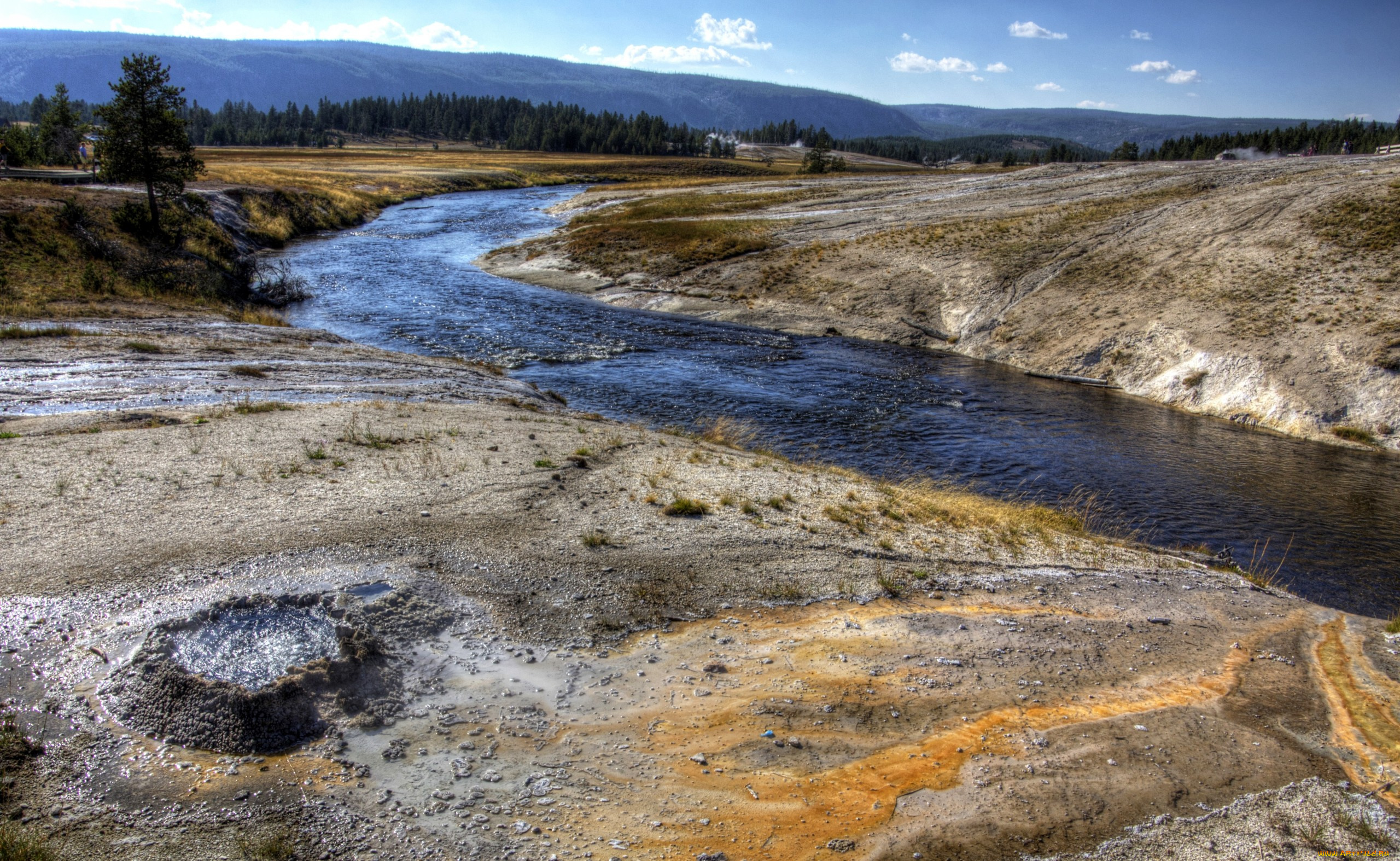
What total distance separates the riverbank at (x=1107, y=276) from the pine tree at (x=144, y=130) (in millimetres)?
19832

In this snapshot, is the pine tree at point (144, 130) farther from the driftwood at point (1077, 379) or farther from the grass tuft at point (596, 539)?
the driftwood at point (1077, 379)

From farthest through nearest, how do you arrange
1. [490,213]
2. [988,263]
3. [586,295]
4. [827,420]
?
[490,213], [586,295], [988,263], [827,420]

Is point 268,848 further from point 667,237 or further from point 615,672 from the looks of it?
point 667,237

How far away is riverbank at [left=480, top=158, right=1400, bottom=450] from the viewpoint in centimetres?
2812

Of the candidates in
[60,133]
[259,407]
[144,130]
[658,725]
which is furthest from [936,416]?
[60,133]

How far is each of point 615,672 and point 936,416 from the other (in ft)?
66.3

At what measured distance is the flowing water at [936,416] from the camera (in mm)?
18438

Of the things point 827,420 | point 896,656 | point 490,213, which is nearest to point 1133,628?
point 896,656

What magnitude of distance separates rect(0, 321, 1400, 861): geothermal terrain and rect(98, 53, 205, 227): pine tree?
2560 centimetres

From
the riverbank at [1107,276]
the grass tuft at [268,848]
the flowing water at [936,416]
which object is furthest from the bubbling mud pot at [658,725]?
the riverbank at [1107,276]

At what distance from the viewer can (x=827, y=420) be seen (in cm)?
2575

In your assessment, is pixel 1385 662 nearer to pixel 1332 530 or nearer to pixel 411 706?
pixel 1332 530

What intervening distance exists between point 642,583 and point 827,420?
50.2ft

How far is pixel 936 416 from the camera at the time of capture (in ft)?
87.8
